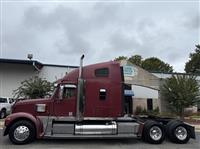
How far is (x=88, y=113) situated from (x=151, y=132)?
8.84 ft

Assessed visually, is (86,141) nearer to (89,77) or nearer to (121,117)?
(121,117)

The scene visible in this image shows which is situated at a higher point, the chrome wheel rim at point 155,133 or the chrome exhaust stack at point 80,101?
the chrome exhaust stack at point 80,101

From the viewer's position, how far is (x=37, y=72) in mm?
32438

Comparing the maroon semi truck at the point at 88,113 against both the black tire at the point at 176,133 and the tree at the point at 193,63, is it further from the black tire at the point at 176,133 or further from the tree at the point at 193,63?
the tree at the point at 193,63

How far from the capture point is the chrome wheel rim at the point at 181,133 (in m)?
12.7

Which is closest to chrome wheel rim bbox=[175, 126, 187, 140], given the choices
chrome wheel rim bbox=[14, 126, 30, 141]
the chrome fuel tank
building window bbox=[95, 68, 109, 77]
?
the chrome fuel tank

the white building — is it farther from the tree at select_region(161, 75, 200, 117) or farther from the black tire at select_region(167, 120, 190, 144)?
the black tire at select_region(167, 120, 190, 144)

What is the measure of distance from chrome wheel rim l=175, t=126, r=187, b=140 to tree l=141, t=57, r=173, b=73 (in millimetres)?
57958

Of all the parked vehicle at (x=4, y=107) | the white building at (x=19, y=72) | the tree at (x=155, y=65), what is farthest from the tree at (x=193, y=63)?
the parked vehicle at (x=4, y=107)

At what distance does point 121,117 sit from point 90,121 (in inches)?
51.7

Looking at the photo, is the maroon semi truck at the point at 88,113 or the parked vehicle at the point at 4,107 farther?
the parked vehicle at the point at 4,107

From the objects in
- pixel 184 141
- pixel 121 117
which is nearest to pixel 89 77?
pixel 121 117

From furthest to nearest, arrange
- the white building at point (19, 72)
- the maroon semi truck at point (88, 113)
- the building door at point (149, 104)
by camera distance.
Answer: the building door at point (149, 104)
the white building at point (19, 72)
the maroon semi truck at point (88, 113)

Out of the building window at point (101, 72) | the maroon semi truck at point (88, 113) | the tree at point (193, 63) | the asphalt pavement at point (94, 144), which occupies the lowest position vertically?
→ the asphalt pavement at point (94, 144)
